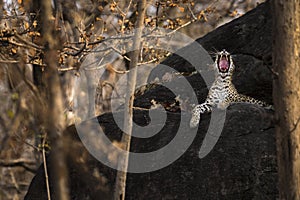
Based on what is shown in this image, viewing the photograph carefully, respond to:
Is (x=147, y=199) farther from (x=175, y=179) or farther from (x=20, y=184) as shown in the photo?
(x=20, y=184)

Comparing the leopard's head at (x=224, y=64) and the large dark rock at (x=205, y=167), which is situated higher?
the leopard's head at (x=224, y=64)

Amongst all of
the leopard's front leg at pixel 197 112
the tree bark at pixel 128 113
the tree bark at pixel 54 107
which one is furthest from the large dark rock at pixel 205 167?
the tree bark at pixel 54 107

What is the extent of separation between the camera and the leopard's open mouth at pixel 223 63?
10609 mm

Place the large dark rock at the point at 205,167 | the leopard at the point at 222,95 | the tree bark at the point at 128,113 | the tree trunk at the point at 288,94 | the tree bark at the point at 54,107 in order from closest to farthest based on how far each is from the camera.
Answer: the tree bark at the point at 54,107, the tree trunk at the point at 288,94, the tree bark at the point at 128,113, the large dark rock at the point at 205,167, the leopard at the point at 222,95

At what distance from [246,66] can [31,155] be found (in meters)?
11.3

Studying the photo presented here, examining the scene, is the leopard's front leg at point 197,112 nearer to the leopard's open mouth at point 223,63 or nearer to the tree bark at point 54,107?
the leopard's open mouth at point 223,63

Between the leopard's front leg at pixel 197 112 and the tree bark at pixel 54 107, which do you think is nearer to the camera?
the tree bark at pixel 54 107

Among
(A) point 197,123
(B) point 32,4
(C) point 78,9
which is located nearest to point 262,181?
(A) point 197,123

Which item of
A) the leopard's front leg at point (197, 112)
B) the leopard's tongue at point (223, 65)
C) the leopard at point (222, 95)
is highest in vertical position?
the leopard's tongue at point (223, 65)

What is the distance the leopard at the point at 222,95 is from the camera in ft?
33.0

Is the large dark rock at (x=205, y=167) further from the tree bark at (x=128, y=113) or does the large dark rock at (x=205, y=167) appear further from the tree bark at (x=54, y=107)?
the tree bark at (x=54, y=107)

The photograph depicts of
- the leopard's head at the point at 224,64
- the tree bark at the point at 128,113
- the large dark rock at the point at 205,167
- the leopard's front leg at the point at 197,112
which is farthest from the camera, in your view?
the leopard's head at the point at 224,64

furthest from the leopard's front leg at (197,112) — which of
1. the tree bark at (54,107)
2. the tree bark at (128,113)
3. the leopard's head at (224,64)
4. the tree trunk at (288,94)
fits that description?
the tree bark at (54,107)

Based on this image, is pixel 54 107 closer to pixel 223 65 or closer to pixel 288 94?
pixel 288 94
